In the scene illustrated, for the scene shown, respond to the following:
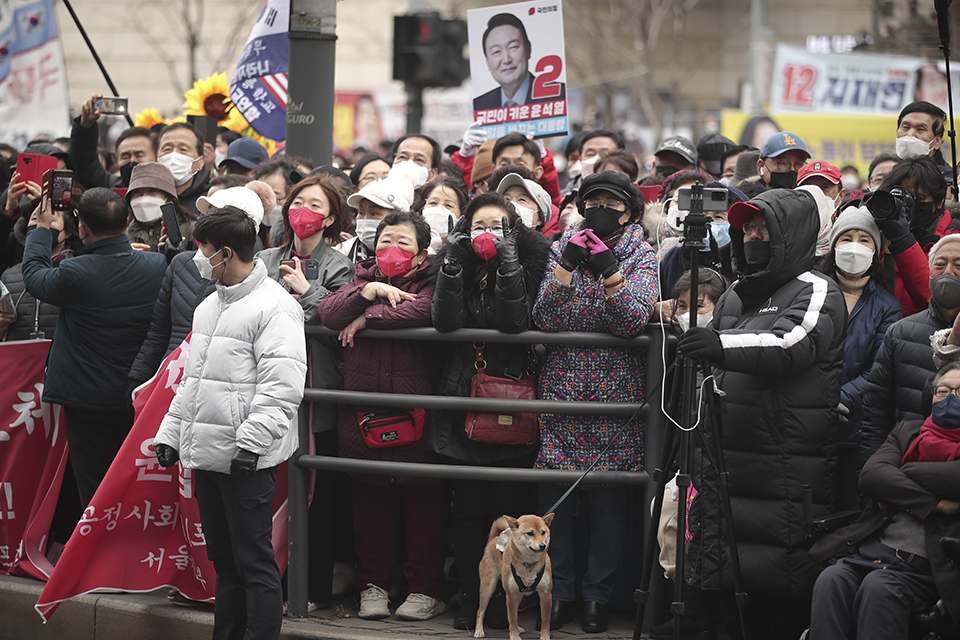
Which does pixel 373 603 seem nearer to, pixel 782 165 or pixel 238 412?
pixel 238 412

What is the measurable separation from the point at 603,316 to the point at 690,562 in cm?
119

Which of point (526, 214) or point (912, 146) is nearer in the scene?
point (526, 214)

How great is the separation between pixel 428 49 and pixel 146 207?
636 centimetres

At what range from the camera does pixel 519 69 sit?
7.94 m

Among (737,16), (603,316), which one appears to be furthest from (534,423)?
(737,16)

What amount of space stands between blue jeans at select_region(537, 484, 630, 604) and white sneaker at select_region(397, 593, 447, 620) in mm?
631

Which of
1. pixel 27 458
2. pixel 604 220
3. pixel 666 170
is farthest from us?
pixel 666 170

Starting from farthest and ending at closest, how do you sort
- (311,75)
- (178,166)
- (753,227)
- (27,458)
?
(178,166) → (311,75) → (27,458) → (753,227)

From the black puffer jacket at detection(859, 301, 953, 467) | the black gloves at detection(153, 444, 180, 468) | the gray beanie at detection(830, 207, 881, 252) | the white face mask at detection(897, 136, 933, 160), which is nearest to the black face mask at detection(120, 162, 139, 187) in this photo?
the black gloves at detection(153, 444, 180, 468)

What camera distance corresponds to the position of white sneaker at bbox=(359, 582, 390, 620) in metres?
5.14

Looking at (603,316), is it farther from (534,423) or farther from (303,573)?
(303,573)

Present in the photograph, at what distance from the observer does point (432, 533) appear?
522 cm

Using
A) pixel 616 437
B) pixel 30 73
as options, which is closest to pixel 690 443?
pixel 616 437

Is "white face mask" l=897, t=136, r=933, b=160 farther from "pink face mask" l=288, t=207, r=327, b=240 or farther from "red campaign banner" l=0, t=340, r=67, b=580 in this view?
"red campaign banner" l=0, t=340, r=67, b=580
